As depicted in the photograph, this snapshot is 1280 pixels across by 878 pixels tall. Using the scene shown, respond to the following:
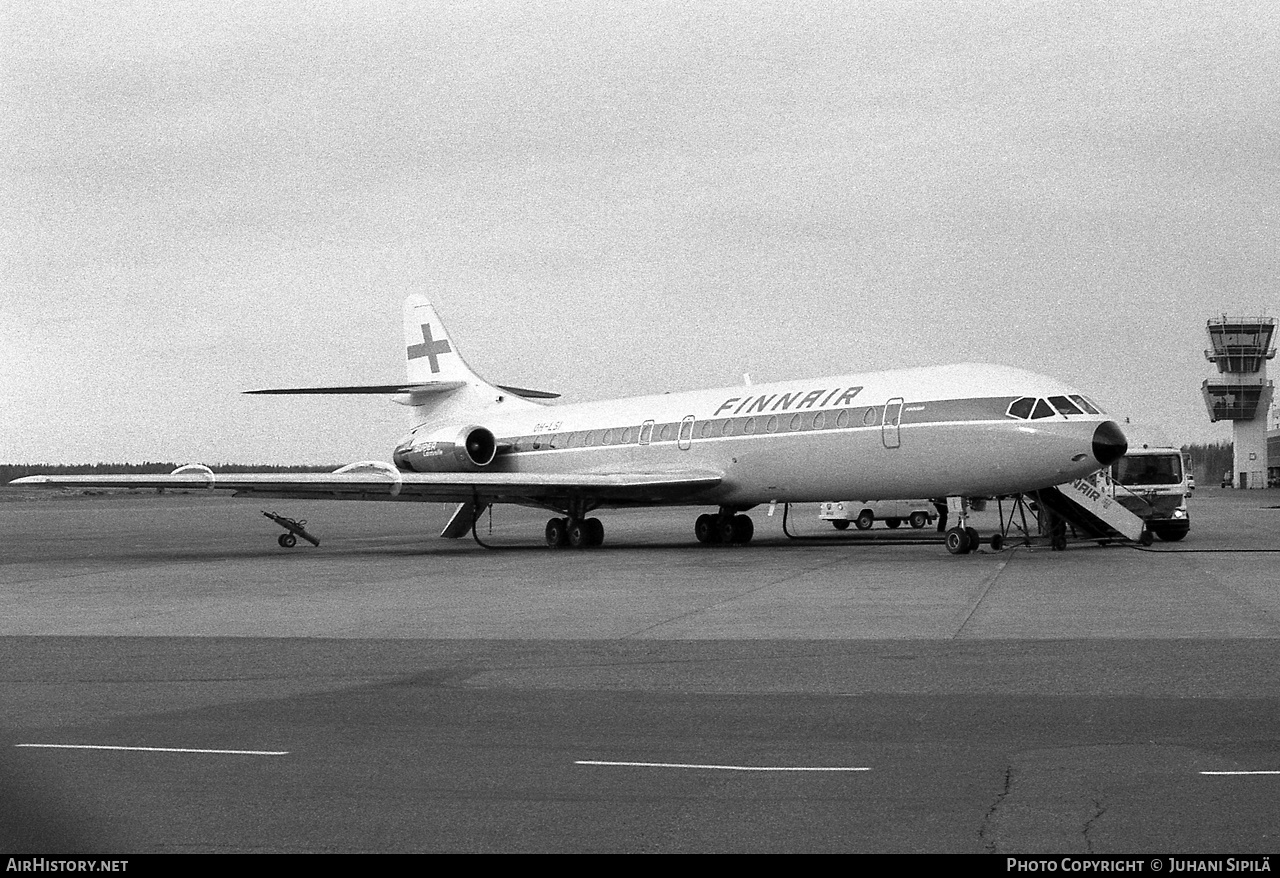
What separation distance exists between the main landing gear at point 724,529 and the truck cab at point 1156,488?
850 cm

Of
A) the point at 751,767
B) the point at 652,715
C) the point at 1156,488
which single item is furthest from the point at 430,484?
the point at 751,767

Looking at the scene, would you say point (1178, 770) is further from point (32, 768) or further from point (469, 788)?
point (32, 768)

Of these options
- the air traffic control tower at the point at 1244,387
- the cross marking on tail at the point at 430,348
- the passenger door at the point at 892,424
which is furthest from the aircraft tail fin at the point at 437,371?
the air traffic control tower at the point at 1244,387

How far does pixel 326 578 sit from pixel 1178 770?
1780cm

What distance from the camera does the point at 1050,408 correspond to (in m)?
25.9

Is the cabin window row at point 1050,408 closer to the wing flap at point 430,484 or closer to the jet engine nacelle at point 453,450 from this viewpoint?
the wing flap at point 430,484

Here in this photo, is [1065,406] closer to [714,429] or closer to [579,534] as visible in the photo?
[714,429]

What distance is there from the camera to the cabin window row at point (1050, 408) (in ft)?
84.8

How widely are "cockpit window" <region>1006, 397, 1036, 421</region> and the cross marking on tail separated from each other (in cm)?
2049

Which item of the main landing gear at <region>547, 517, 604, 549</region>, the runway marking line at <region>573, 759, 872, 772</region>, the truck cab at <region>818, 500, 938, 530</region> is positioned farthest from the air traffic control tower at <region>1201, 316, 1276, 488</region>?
the runway marking line at <region>573, 759, 872, 772</region>

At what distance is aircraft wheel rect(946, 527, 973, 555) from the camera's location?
2684 cm

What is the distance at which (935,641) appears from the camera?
45.0 ft
